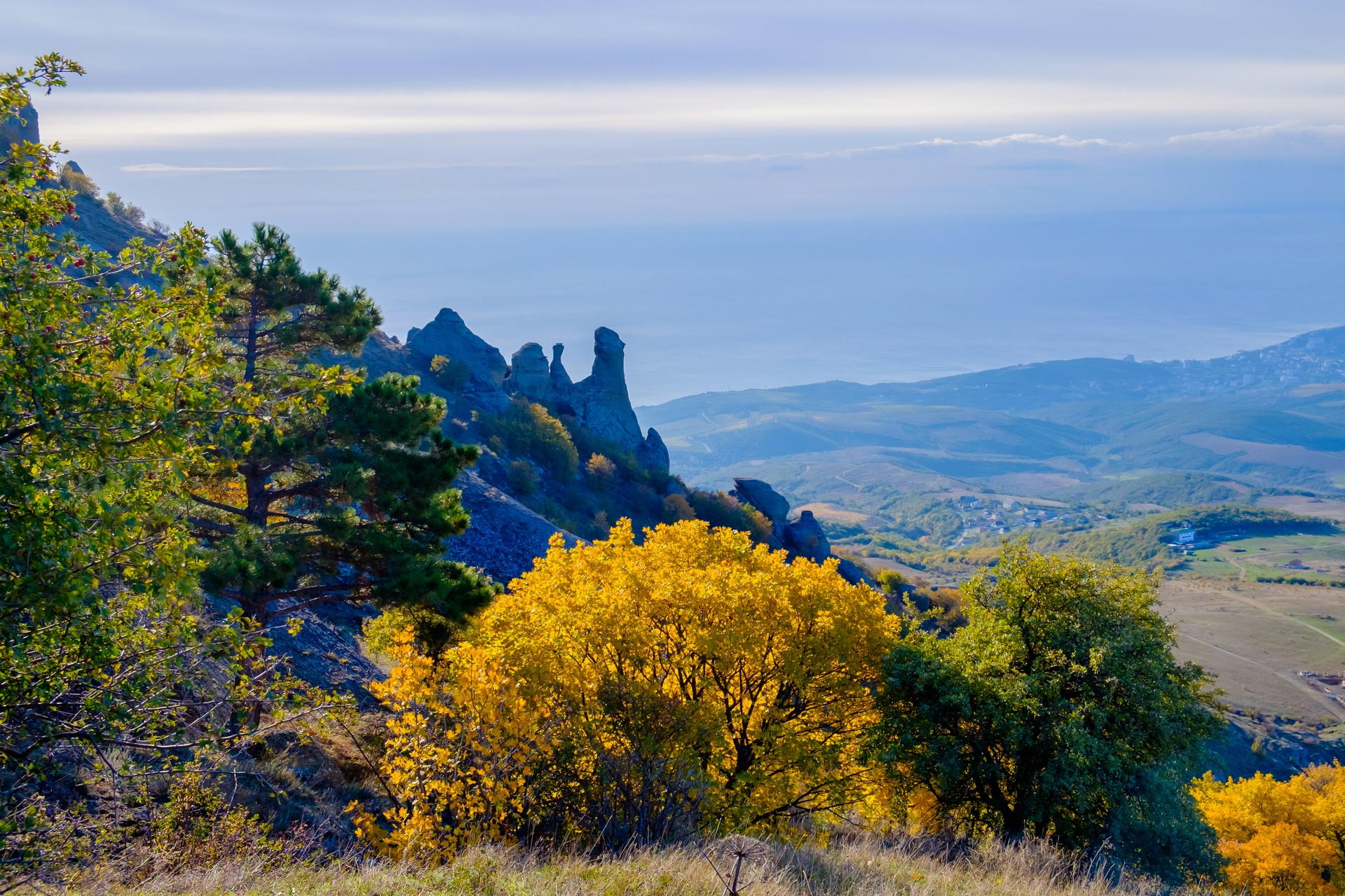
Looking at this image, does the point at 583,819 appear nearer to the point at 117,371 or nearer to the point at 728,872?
the point at 728,872

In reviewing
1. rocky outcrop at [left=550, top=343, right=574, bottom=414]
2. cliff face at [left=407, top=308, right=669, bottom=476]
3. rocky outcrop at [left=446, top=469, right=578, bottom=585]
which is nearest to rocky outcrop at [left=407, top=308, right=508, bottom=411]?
cliff face at [left=407, top=308, right=669, bottom=476]

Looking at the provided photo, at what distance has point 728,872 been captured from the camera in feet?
39.2

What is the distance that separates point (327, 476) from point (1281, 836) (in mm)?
40308

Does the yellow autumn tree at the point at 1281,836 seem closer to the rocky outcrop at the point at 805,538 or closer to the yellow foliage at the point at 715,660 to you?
the yellow foliage at the point at 715,660

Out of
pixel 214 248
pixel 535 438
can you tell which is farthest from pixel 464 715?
pixel 535 438

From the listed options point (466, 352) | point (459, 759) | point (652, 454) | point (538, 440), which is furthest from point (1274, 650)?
point (459, 759)

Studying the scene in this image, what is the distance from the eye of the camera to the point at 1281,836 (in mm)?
36375

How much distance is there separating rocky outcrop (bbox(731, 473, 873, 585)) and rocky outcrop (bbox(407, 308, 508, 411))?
28.3 meters

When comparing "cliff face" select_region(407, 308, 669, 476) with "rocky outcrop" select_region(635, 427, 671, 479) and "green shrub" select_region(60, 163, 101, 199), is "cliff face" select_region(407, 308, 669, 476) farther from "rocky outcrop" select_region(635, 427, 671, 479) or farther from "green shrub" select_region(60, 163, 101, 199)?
"green shrub" select_region(60, 163, 101, 199)

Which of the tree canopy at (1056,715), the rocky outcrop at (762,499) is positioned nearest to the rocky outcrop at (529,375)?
the rocky outcrop at (762,499)

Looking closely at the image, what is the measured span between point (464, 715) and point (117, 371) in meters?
9.32

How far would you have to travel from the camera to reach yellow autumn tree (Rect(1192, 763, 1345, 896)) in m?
35.2

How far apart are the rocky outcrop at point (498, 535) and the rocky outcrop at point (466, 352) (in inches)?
1222

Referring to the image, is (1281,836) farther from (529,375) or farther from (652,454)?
(529,375)
